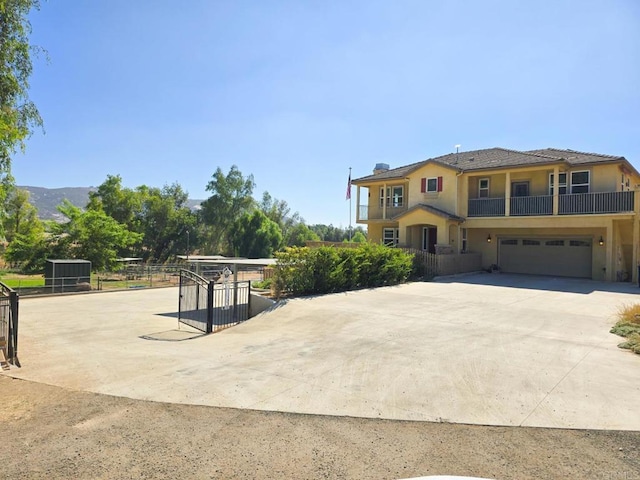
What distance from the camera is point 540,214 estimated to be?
2203 centimetres

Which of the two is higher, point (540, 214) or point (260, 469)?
point (540, 214)

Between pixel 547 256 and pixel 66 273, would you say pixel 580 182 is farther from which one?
pixel 66 273

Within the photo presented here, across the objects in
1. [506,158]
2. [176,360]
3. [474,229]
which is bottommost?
[176,360]

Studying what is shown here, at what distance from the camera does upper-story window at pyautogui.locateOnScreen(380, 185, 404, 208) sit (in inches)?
1142

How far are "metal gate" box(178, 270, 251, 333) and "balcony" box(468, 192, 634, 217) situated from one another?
53.3 ft

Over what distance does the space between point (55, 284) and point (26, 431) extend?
21.3 m

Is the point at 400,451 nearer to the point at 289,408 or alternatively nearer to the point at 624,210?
the point at 289,408

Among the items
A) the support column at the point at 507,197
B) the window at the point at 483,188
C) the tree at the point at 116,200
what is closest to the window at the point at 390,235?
the window at the point at 483,188

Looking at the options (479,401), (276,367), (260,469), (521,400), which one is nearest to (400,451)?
(260,469)

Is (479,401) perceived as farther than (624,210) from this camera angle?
No

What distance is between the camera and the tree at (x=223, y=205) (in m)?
64.6

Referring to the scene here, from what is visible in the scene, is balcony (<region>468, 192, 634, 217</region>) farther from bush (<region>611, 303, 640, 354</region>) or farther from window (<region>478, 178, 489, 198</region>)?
bush (<region>611, 303, 640, 354</region>)

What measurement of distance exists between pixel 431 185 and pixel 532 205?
6.11 metres

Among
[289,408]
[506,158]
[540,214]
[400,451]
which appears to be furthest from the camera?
[506,158]
